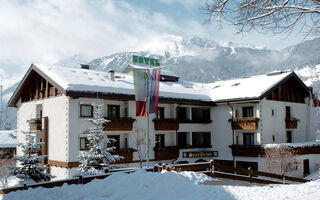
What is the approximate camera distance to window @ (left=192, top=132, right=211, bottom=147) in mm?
32525

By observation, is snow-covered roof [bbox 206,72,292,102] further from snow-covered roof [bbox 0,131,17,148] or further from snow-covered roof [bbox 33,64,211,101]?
snow-covered roof [bbox 0,131,17,148]

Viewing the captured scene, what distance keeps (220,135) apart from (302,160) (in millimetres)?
7409

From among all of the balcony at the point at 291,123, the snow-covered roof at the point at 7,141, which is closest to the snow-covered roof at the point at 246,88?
the balcony at the point at 291,123

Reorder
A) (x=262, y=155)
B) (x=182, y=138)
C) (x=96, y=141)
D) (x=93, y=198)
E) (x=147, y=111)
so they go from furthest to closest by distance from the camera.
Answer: (x=182, y=138) < (x=262, y=155) < (x=96, y=141) < (x=147, y=111) < (x=93, y=198)

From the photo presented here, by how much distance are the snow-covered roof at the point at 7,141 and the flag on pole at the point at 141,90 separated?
1286 inches

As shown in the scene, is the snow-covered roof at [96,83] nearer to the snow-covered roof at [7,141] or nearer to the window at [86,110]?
the window at [86,110]

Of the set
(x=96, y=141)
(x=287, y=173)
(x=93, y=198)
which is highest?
(x=96, y=141)

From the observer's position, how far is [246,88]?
30.9 m

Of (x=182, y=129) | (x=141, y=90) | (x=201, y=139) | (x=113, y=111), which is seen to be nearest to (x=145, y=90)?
(x=141, y=90)

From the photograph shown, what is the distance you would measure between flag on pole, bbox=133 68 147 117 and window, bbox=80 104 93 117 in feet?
23.0

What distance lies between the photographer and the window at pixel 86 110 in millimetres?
24411

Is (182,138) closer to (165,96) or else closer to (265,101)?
(165,96)

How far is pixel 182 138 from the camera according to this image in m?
32.0

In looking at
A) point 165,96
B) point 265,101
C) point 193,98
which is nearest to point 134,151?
point 165,96
